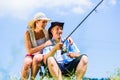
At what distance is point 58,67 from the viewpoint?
6555mm

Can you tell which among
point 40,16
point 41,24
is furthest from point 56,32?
point 40,16

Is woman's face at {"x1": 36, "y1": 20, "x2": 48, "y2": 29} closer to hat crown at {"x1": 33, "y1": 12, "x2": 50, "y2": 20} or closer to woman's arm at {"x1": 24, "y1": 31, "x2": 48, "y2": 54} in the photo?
hat crown at {"x1": 33, "y1": 12, "x2": 50, "y2": 20}

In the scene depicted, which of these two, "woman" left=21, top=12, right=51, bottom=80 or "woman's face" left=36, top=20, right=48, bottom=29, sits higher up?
"woman's face" left=36, top=20, right=48, bottom=29

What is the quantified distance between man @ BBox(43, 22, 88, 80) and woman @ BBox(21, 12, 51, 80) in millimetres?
128

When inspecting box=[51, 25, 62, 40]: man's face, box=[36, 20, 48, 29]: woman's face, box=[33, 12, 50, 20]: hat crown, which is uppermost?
box=[33, 12, 50, 20]: hat crown

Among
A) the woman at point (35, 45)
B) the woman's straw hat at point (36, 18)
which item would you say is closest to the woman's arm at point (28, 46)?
the woman at point (35, 45)

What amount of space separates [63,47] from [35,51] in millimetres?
459

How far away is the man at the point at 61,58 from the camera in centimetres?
650

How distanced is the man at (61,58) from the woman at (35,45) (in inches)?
5.0

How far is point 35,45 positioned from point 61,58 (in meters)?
0.49

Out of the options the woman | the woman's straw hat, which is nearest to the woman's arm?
the woman

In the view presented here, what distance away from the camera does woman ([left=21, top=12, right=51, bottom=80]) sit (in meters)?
6.73

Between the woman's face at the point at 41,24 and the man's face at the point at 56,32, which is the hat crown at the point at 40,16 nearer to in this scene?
the woman's face at the point at 41,24

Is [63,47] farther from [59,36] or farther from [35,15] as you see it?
[35,15]
